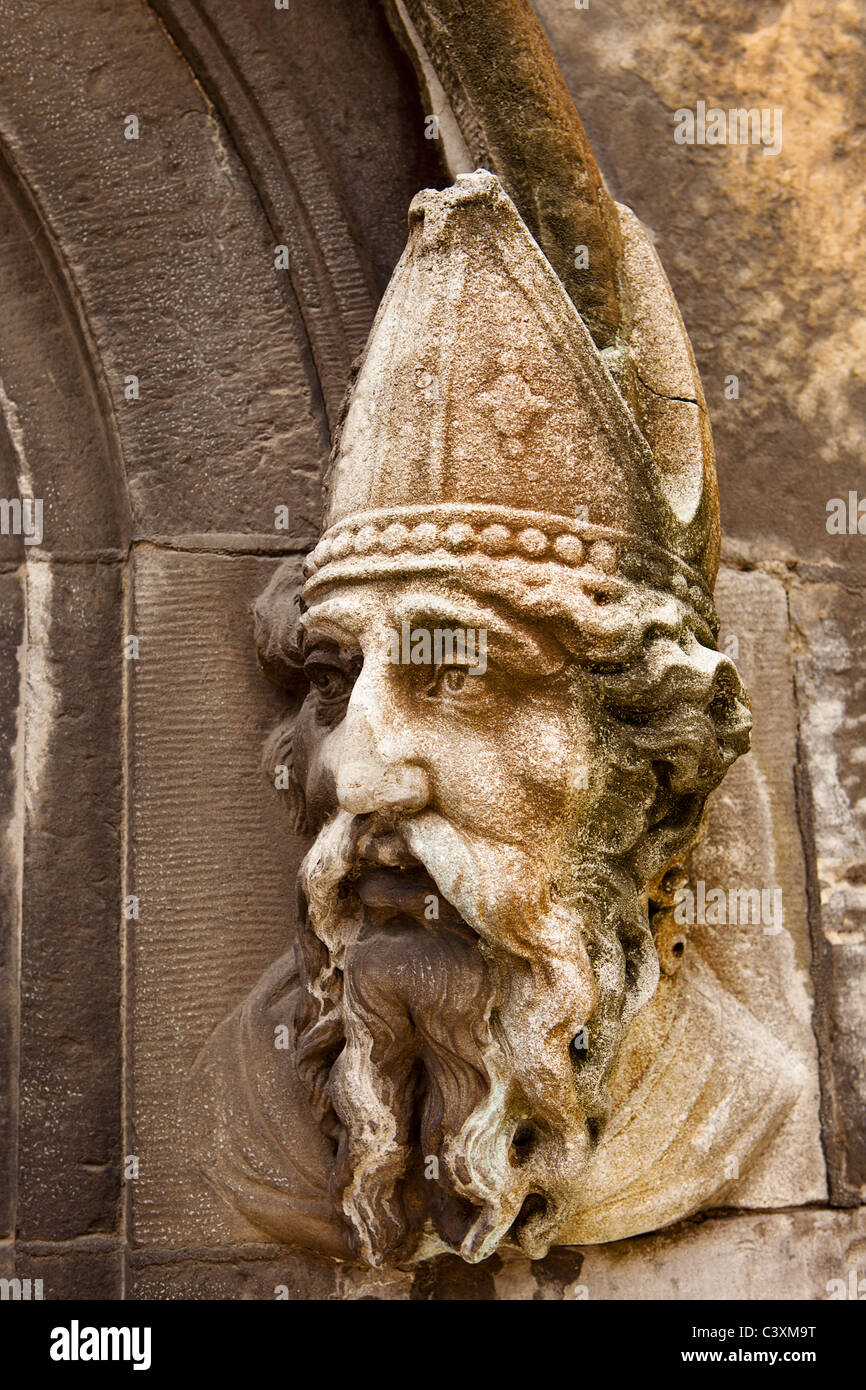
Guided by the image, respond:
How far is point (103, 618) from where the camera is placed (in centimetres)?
254

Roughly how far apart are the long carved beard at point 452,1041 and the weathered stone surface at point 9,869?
0.64 meters

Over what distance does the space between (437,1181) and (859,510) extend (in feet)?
5.13

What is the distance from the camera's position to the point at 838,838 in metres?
2.62

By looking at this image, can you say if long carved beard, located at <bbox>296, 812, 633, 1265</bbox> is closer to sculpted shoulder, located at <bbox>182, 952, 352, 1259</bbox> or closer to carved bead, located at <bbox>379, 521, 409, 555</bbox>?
sculpted shoulder, located at <bbox>182, 952, 352, 1259</bbox>

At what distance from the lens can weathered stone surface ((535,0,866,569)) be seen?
2.77 metres

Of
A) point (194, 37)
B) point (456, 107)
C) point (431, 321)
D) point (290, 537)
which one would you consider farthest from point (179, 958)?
point (194, 37)

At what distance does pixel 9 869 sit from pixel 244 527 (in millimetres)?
754

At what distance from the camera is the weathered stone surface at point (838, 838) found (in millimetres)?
2502

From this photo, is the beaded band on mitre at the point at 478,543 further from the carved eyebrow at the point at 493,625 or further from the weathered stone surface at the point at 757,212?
the weathered stone surface at the point at 757,212

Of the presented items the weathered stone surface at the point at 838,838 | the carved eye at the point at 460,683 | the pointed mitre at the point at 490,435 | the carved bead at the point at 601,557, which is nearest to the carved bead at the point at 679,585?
the pointed mitre at the point at 490,435

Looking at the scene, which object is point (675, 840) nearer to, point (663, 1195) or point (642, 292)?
point (663, 1195)

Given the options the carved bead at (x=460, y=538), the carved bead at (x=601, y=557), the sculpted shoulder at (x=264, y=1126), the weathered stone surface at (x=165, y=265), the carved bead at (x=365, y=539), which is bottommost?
the sculpted shoulder at (x=264, y=1126)

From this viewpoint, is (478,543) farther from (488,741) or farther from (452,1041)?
(452,1041)

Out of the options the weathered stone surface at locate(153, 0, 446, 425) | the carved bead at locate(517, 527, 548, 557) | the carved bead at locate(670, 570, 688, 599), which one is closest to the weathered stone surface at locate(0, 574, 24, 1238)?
the weathered stone surface at locate(153, 0, 446, 425)
